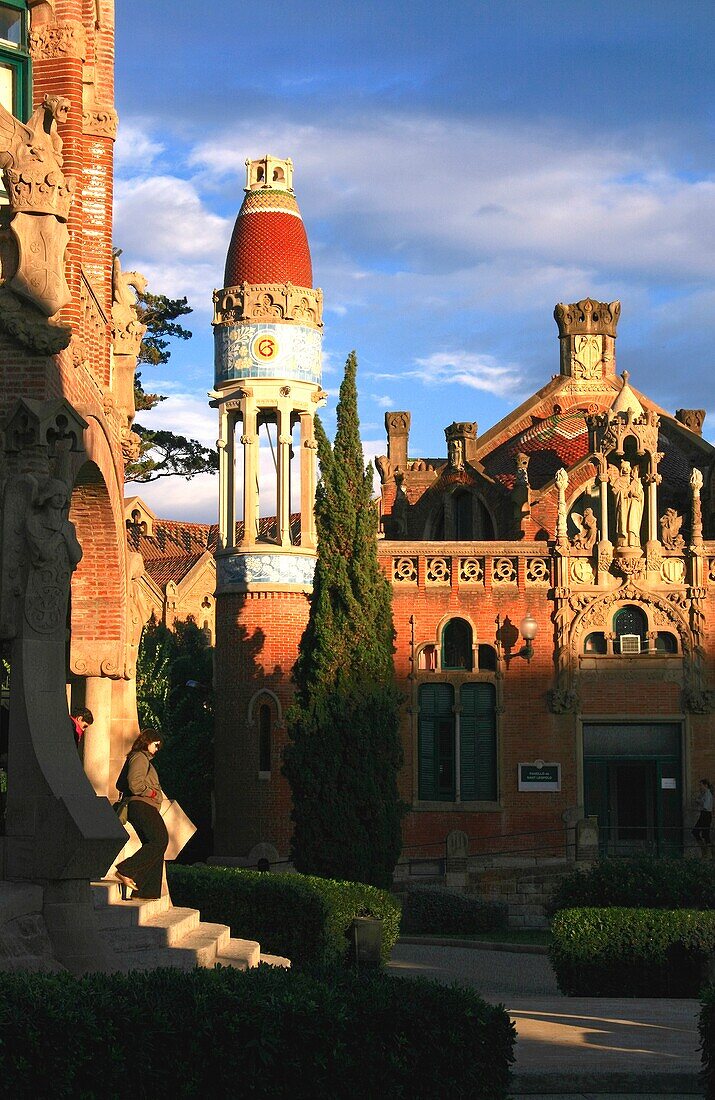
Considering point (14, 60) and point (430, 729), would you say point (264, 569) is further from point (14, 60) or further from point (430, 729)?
point (14, 60)

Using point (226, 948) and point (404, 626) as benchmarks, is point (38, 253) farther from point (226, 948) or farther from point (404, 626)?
point (404, 626)

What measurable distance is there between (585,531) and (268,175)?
1068 cm

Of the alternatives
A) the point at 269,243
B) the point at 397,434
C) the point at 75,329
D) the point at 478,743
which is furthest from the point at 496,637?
the point at 75,329

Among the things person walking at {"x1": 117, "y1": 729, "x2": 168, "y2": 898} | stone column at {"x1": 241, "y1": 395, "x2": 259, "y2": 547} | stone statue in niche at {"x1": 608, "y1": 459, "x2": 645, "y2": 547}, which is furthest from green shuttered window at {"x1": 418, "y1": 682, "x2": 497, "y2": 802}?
person walking at {"x1": 117, "y1": 729, "x2": 168, "y2": 898}

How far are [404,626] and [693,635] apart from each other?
6243 mm

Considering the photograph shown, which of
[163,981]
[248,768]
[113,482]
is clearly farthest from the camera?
[248,768]

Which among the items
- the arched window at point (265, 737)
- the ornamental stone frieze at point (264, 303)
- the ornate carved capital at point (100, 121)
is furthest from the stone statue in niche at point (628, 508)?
the ornate carved capital at point (100, 121)

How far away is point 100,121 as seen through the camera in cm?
1805


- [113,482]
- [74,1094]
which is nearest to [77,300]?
[113,482]

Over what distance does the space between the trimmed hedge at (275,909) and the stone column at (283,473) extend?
15.6 meters

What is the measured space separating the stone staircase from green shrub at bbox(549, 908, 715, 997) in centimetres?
551

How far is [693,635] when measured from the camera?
35156 mm

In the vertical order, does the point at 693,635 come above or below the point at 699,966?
above

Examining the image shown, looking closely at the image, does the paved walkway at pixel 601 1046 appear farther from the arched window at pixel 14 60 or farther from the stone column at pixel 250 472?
the stone column at pixel 250 472
